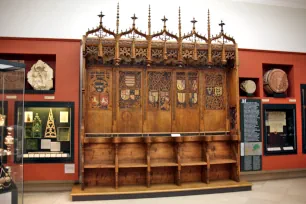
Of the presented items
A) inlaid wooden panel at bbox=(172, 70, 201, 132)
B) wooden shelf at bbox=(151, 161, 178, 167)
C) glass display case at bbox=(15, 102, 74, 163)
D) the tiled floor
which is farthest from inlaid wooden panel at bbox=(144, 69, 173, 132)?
glass display case at bbox=(15, 102, 74, 163)

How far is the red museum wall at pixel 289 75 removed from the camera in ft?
21.4

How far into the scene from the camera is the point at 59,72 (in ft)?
18.6

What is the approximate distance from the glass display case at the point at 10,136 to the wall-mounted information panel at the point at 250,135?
4812 millimetres

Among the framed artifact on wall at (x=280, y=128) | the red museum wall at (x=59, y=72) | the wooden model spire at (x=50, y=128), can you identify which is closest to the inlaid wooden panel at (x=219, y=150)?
the framed artifact on wall at (x=280, y=128)

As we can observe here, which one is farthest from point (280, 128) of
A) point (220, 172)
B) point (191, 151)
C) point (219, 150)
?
point (191, 151)

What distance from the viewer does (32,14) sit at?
598cm

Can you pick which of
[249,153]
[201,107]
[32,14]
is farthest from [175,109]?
[32,14]

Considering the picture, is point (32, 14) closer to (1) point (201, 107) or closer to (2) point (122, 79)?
(2) point (122, 79)

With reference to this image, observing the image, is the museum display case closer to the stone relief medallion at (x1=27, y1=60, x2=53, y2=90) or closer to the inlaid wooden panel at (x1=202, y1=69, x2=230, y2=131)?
the inlaid wooden panel at (x1=202, y1=69, x2=230, y2=131)

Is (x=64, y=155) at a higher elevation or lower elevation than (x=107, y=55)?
lower

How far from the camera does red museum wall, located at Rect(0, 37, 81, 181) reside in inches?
216

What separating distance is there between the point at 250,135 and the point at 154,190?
2.85m

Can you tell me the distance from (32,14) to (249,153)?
6.07m

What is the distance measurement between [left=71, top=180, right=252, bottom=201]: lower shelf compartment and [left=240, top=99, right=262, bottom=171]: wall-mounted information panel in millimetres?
969
